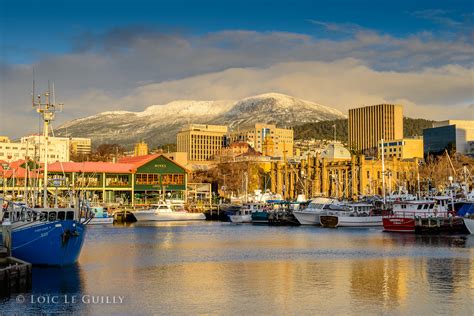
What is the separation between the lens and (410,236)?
9088cm

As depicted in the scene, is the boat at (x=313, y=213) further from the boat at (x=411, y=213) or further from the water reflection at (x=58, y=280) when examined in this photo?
the water reflection at (x=58, y=280)

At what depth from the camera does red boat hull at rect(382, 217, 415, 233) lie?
96738mm

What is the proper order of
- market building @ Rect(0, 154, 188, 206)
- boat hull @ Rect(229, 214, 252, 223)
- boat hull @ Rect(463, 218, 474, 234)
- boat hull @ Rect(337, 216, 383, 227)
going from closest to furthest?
boat hull @ Rect(463, 218, 474, 234)
boat hull @ Rect(337, 216, 383, 227)
boat hull @ Rect(229, 214, 252, 223)
market building @ Rect(0, 154, 188, 206)

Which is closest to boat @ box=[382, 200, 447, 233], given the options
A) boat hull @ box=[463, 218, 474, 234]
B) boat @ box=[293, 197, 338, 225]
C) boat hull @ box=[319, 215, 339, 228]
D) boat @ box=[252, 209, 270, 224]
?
boat hull @ box=[463, 218, 474, 234]

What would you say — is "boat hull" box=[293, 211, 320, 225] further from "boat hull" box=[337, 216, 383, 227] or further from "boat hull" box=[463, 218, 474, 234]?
"boat hull" box=[463, 218, 474, 234]

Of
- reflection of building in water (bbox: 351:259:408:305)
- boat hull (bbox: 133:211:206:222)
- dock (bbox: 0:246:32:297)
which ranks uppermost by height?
boat hull (bbox: 133:211:206:222)

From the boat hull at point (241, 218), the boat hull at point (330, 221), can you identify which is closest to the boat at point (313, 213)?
the boat hull at point (330, 221)

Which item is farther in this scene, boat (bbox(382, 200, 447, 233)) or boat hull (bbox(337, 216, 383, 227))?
boat hull (bbox(337, 216, 383, 227))

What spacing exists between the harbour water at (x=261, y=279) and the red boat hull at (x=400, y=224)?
13.9 m

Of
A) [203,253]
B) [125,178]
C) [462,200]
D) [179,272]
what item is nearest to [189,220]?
[125,178]

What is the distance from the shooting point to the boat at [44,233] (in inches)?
2111

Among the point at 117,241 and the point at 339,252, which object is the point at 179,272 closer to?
the point at 339,252

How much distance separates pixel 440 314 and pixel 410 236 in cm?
5297

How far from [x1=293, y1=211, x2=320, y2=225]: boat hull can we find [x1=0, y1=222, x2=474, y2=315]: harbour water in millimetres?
37518
